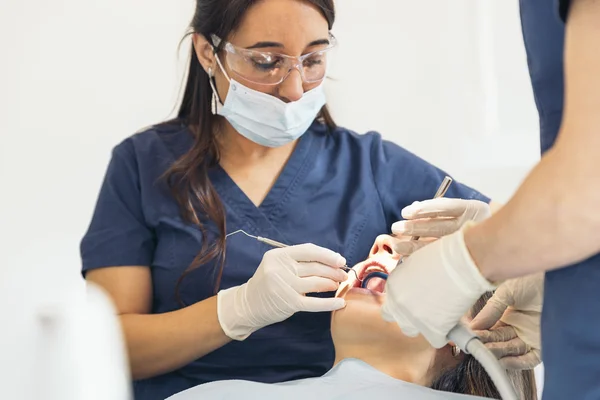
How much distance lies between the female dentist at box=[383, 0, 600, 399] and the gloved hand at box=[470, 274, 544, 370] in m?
0.33

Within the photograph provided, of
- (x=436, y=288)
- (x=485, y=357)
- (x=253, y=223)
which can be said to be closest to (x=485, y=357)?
(x=485, y=357)

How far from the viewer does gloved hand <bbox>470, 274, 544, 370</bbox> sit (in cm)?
150

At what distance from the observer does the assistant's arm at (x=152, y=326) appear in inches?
70.4

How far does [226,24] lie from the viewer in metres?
1.87

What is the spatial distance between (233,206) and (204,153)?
0.16m

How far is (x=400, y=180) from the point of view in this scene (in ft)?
6.86

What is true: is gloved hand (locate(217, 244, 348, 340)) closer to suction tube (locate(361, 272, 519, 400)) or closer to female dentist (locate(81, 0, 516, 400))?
female dentist (locate(81, 0, 516, 400))

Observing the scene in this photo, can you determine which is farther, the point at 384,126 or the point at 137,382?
the point at 384,126

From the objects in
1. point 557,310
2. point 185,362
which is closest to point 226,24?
point 185,362

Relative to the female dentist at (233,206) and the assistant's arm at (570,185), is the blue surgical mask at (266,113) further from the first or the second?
the assistant's arm at (570,185)

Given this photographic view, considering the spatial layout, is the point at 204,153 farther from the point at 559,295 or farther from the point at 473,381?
the point at 559,295

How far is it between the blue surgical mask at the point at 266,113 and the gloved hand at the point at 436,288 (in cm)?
71

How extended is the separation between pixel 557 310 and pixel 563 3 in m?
0.41

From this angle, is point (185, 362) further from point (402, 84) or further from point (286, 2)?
point (402, 84)
